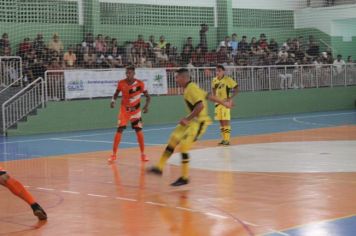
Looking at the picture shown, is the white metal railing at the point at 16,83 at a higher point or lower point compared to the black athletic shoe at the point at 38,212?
higher

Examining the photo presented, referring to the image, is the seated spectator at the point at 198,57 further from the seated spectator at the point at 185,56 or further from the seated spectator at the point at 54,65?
the seated spectator at the point at 54,65

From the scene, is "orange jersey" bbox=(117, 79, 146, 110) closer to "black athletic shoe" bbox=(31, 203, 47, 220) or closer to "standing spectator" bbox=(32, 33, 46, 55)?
"black athletic shoe" bbox=(31, 203, 47, 220)

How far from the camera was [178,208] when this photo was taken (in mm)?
8250

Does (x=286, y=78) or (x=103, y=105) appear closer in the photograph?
(x=103, y=105)

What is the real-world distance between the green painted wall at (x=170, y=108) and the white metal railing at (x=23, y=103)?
0.35 metres

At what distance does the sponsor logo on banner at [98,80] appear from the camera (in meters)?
24.0

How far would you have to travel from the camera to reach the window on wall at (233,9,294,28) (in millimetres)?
33906

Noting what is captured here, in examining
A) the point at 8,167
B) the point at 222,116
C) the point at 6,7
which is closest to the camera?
the point at 8,167

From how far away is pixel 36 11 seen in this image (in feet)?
85.5

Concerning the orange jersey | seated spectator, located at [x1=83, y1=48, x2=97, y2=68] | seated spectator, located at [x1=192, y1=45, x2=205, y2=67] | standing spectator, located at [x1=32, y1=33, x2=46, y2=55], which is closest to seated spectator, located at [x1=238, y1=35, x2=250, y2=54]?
seated spectator, located at [x1=192, y1=45, x2=205, y2=67]

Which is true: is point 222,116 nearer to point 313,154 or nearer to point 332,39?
point 313,154

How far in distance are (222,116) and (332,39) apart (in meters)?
23.3

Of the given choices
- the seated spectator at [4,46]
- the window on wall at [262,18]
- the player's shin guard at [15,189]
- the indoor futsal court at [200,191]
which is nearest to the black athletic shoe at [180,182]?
the indoor futsal court at [200,191]

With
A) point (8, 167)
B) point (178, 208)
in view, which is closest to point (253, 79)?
point (8, 167)
